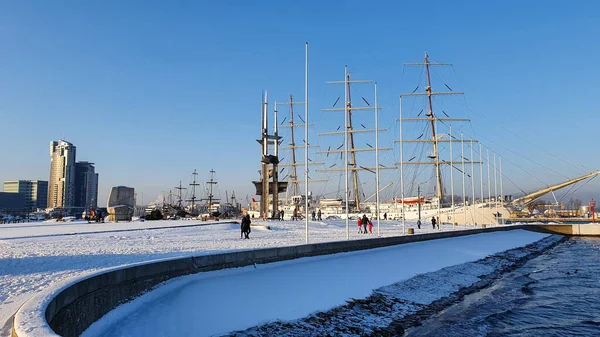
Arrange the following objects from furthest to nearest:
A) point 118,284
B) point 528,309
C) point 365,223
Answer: point 365,223, point 528,309, point 118,284

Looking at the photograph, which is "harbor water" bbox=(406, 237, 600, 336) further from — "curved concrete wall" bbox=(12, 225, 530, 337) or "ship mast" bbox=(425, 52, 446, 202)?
"ship mast" bbox=(425, 52, 446, 202)

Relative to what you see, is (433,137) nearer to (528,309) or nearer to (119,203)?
(119,203)

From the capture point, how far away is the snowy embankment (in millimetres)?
10789

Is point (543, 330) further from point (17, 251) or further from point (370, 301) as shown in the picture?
point (17, 251)

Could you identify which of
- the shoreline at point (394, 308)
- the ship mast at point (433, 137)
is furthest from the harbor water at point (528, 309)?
the ship mast at point (433, 137)

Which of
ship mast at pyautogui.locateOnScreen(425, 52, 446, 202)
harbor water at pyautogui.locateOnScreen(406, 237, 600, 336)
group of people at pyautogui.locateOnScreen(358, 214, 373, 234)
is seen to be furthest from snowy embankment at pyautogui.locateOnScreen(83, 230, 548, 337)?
ship mast at pyautogui.locateOnScreen(425, 52, 446, 202)

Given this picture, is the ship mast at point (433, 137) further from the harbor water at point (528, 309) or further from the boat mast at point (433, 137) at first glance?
the harbor water at point (528, 309)

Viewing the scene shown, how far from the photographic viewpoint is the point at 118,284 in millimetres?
10422

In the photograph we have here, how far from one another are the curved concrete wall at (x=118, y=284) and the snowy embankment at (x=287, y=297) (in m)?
0.22

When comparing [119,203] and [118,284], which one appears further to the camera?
[119,203]

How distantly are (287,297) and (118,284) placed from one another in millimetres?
5654

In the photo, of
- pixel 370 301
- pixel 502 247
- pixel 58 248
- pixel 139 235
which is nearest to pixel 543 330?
pixel 370 301

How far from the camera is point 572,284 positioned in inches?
884

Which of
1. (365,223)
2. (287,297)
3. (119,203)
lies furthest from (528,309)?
(119,203)
